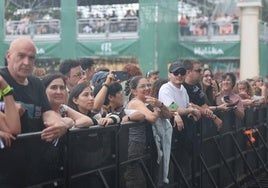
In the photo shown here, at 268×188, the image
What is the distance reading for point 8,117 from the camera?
13.1 feet

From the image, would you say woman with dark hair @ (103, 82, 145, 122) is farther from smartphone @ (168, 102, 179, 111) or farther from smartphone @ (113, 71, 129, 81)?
smartphone @ (113, 71, 129, 81)

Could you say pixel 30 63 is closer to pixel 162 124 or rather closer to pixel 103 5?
pixel 162 124

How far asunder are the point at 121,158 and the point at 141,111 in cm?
73

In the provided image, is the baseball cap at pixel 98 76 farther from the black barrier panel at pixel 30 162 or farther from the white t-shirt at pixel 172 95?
the black barrier panel at pixel 30 162

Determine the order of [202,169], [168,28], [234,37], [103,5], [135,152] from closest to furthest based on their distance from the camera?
[135,152], [202,169], [168,28], [234,37], [103,5]

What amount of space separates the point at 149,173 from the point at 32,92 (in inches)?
88.3

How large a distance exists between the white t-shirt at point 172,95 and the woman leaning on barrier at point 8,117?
320 cm

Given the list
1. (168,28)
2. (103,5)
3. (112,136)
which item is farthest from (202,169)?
(103,5)

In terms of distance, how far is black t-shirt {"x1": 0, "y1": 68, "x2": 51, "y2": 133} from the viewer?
439 centimetres

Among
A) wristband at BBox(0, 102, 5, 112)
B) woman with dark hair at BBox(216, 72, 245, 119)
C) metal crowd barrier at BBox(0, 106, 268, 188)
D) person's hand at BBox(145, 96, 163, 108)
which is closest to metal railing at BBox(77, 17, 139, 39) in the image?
metal crowd barrier at BBox(0, 106, 268, 188)

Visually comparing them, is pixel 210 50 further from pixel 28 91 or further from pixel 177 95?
pixel 28 91

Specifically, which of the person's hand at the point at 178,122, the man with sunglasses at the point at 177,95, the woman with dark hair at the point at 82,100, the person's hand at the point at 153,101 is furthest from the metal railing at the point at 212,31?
the woman with dark hair at the point at 82,100

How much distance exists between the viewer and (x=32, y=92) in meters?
4.50

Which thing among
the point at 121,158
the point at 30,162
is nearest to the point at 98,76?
the point at 121,158
